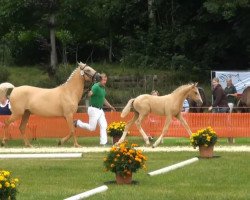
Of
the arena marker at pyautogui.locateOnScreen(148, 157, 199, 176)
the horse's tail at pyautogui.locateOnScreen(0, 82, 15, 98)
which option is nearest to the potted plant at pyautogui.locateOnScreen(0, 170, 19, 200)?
the arena marker at pyautogui.locateOnScreen(148, 157, 199, 176)

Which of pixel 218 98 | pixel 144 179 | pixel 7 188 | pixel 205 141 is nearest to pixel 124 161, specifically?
pixel 144 179

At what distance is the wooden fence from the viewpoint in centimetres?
2589

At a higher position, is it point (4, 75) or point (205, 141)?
point (4, 75)

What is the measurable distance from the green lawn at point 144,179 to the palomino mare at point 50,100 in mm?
5311

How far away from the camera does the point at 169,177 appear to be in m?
15.2

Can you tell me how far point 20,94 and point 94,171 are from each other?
895 centimetres

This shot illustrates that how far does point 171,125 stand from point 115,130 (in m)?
2.52

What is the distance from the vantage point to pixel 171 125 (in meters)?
26.4

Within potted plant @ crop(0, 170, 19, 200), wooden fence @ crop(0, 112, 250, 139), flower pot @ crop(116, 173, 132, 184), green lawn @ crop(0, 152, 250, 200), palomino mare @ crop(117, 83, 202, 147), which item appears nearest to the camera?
potted plant @ crop(0, 170, 19, 200)

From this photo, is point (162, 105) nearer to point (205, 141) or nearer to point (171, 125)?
point (171, 125)

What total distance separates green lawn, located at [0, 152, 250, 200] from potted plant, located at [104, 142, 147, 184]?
22 centimetres

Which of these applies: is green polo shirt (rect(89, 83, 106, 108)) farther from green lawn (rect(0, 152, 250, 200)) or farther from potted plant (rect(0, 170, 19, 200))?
potted plant (rect(0, 170, 19, 200))

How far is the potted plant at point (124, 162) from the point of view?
14.1 meters

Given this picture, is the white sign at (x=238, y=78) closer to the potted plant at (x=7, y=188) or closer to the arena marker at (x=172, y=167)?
the arena marker at (x=172, y=167)
